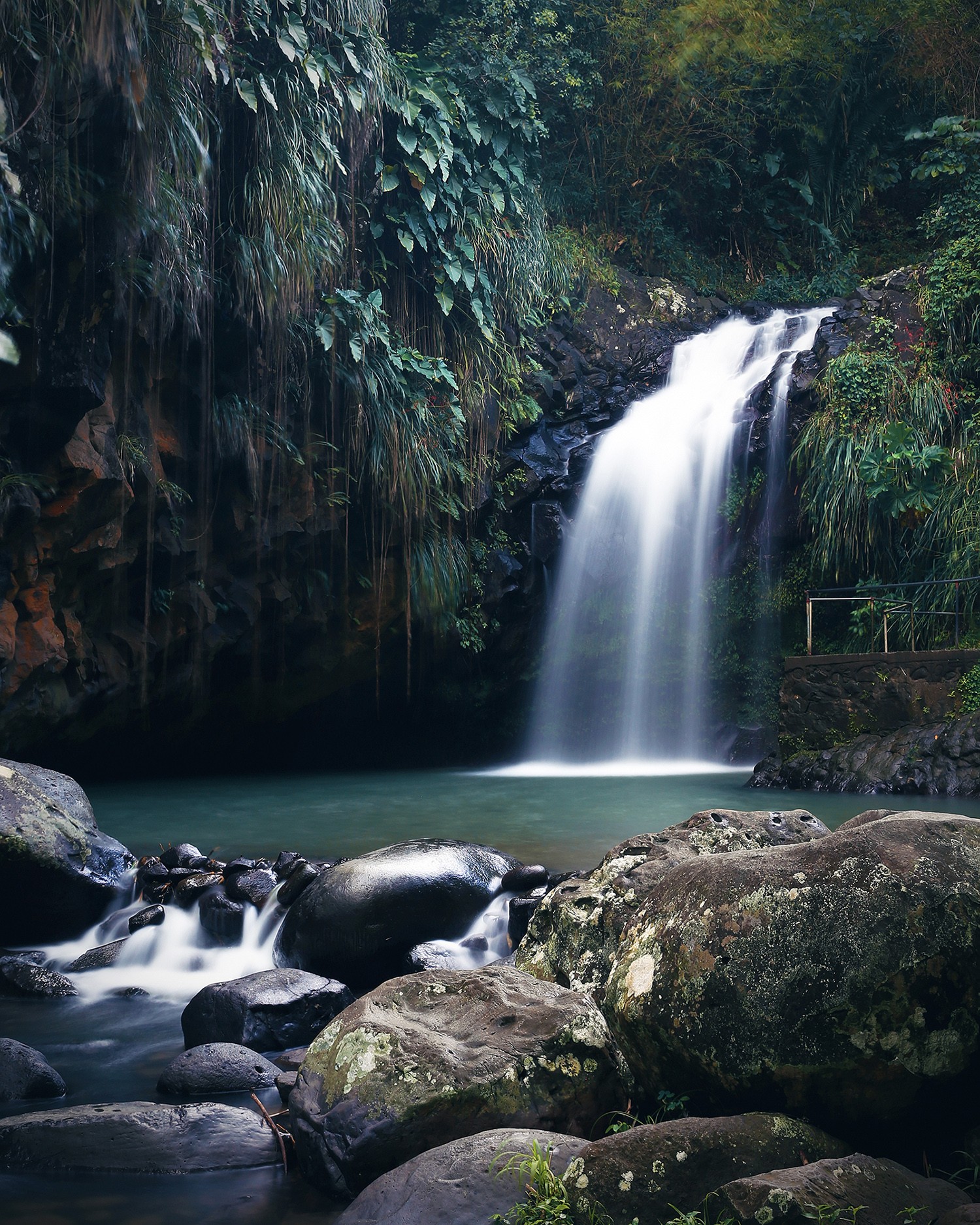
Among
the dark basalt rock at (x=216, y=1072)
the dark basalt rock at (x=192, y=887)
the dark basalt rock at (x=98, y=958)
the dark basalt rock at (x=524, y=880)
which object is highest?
the dark basalt rock at (x=524, y=880)

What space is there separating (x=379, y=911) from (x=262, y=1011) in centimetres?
96

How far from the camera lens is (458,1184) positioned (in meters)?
2.39

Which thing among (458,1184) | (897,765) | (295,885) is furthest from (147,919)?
(897,765)

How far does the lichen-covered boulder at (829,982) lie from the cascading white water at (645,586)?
1047 cm

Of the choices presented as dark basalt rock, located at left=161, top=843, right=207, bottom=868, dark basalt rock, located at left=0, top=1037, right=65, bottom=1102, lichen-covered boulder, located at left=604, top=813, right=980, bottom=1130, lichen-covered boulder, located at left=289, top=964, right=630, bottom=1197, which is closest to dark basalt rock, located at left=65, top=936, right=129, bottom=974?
dark basalt rock, located at left=161, top=843, right=207, bottom=868

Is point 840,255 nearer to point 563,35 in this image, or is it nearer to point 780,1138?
point 563,35

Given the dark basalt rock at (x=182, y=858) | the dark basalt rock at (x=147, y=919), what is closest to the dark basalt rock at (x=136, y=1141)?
the dark basalt rock at (x=147, y=919)

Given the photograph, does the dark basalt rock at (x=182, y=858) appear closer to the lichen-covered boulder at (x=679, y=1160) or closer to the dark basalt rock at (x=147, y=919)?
the dark basalt rock at (x=147, y=919)

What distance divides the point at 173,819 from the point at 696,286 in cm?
1332

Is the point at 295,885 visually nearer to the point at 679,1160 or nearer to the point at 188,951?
the point at 188,951

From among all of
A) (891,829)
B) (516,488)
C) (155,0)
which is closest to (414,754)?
(516,488)

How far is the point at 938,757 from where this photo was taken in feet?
28.9

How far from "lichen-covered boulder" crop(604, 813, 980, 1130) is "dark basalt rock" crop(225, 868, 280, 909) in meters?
3.40

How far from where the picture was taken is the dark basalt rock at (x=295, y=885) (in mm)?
5414
